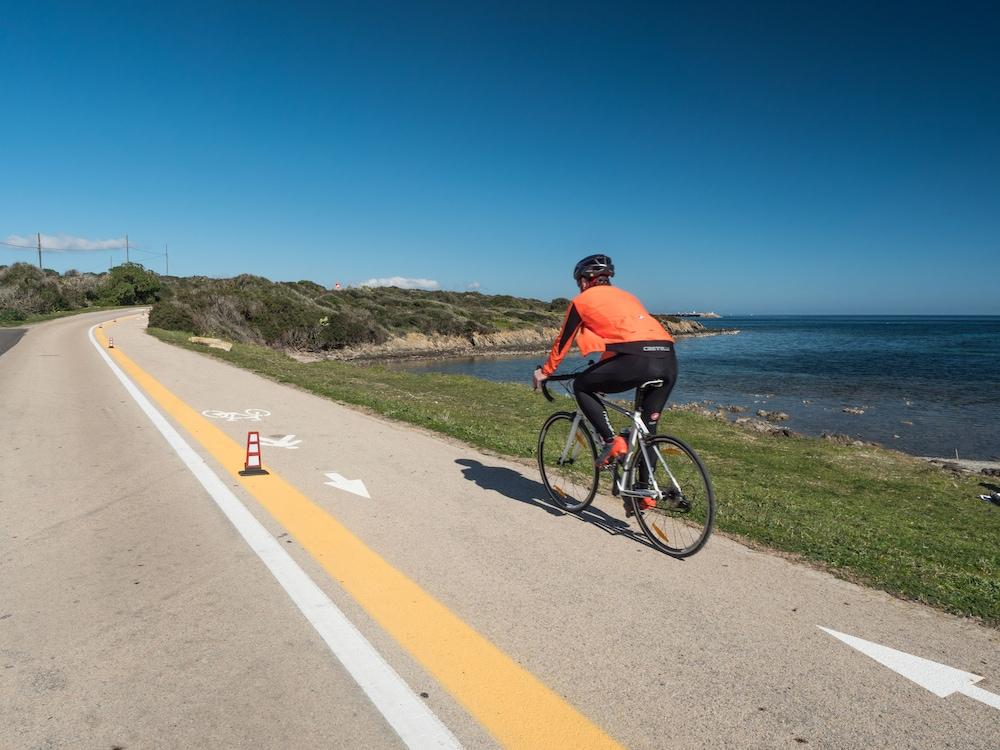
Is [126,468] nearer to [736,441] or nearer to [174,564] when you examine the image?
[174,564]

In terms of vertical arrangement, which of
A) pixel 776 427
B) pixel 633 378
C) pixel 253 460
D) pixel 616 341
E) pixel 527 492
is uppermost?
pixel 616 341

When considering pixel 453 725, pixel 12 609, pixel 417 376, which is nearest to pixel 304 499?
pixel 12 609

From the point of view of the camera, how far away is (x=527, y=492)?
631cm

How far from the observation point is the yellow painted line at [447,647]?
2.59 meters

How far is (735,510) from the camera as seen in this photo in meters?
5.77

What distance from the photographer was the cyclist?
188 inches

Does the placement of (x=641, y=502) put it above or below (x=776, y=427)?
above

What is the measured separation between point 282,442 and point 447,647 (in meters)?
6.05

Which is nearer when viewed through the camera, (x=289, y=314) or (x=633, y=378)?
(x=633, y=378)

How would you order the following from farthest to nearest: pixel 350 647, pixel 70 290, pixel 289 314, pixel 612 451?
pixel 70 290 < pixel 289 314 < pixel 612 451 < pixel 350 647

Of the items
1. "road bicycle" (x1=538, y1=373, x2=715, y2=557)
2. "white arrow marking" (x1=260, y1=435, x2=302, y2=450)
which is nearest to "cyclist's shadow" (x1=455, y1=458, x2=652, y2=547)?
"road bicycle" (x1=538, y1=373, x2=715, y2=557)

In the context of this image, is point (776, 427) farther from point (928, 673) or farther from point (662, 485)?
point (928, 673)

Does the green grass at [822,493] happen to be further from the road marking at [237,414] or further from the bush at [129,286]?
the bush at [129,286]

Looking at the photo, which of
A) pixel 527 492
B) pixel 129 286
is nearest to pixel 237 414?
pixel 527 492
